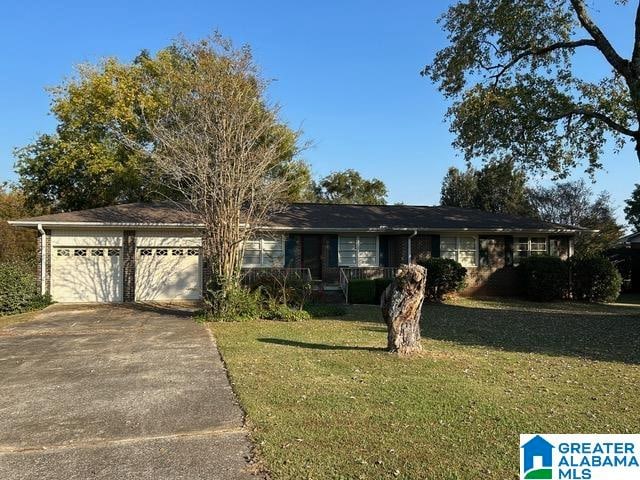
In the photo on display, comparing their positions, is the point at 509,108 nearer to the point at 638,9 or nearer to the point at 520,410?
the point at 638,9

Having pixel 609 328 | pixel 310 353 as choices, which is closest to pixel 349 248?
pixel 609 328

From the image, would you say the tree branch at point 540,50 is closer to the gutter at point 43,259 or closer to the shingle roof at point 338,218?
the shingle roof at point 338,218

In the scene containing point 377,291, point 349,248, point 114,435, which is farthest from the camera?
point 349,248

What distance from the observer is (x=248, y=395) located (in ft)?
19.2

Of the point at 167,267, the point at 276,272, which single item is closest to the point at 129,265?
the point at 167,267

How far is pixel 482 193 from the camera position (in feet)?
127

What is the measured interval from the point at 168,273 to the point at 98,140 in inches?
490

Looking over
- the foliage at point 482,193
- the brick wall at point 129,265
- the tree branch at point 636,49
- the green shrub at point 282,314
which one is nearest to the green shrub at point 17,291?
the brick wall at point 129,265

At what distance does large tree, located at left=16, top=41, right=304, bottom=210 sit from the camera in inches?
1009

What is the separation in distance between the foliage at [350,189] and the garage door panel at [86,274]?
3296cm

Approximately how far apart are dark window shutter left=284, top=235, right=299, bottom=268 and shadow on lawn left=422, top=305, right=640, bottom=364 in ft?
18.2

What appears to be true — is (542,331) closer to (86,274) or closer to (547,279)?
(547,279)

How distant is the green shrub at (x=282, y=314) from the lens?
42.3 ft

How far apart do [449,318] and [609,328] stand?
3.72m
